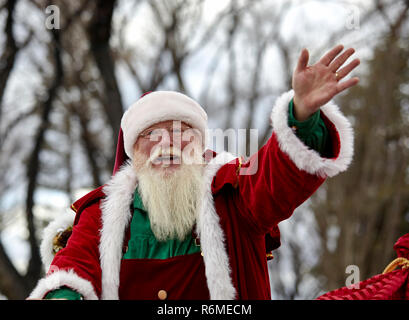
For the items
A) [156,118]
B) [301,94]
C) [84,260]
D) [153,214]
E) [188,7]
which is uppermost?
[188,7]

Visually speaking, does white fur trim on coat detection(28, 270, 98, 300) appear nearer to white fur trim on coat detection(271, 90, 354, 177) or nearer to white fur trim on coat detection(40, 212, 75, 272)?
white fur trim on coat detection(40, 212, 75, 272)

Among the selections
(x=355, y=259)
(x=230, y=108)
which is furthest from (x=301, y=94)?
(x=355, y=259)

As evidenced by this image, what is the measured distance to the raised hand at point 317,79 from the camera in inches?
77.2

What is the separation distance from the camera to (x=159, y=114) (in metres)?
2.78

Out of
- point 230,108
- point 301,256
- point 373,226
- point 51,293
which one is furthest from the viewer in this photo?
point 301,256

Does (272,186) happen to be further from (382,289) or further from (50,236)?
(50,236)

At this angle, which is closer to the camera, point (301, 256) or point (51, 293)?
point (51, 293)

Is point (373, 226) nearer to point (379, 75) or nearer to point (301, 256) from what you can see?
point (379, 75)

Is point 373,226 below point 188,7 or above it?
below

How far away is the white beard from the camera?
2438 millimetres

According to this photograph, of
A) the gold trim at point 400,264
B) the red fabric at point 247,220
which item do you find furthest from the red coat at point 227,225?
the gold trim at point 400,264
